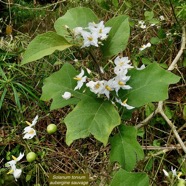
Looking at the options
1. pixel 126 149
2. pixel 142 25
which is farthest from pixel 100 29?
pixel 142 25

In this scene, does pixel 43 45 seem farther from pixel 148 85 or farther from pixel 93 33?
pixel 148 85

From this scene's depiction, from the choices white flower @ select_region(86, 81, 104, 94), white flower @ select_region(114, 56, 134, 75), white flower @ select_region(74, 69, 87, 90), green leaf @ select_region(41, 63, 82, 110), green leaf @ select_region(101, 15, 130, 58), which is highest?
green leaf @ select_region(101, 15, 130, 58)

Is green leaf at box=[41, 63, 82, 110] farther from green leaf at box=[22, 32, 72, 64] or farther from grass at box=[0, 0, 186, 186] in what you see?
grass at box=[0, 0, 186, 186]

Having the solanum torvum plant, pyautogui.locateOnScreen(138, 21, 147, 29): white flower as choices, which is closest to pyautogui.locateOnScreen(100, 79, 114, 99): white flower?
the solanum torvum plant

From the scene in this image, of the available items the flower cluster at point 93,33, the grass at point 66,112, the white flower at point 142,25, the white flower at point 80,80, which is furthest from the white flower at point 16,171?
the white flower at point 142,25

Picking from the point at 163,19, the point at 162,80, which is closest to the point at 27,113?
the point at 163,19

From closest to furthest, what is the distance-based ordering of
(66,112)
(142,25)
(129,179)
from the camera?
(129,179) → (66,112) → (142,25)

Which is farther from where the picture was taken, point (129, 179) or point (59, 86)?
point (59, 86)
